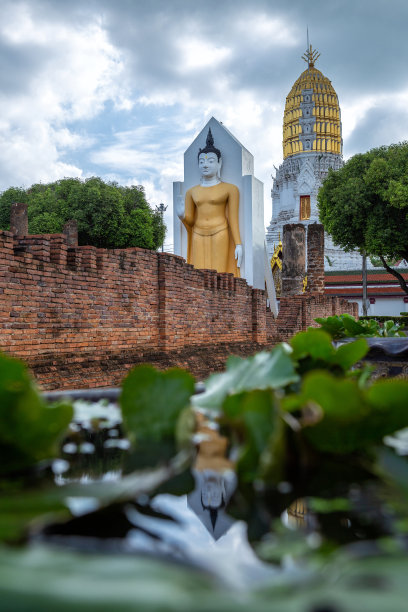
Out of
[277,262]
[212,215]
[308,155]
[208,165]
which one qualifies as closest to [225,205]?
[212,215]

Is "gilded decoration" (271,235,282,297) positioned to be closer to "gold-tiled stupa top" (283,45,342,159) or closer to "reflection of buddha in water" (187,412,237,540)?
"gold-tiled stupa top" (283,45,342,159)

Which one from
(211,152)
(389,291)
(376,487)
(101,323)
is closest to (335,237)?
(211,152)

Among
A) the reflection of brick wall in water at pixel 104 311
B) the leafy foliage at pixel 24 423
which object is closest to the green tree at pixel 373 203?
the reflection of brick wall in water at pixel 104 311

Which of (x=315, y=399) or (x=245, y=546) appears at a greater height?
(x=315, y=399)

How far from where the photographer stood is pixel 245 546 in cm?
43

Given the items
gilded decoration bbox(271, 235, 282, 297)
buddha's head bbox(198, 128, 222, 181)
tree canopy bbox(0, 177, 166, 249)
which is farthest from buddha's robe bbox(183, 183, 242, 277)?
gilded decoration bbox(271, 235, 282, 297)

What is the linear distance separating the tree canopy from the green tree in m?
9.84

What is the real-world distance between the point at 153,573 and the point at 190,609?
51 millimetres

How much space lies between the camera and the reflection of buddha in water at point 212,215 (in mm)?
13352

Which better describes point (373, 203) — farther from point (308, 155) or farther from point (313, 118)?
point (313, 118)

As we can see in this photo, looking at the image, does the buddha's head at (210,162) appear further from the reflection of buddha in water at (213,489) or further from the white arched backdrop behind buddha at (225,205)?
the reflection of buddha in water at (213,489)

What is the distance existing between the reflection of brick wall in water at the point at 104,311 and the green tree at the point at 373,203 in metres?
11.3

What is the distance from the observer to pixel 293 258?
17672 millimetres

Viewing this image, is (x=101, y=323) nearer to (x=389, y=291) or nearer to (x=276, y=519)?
(x=276, y=519)
